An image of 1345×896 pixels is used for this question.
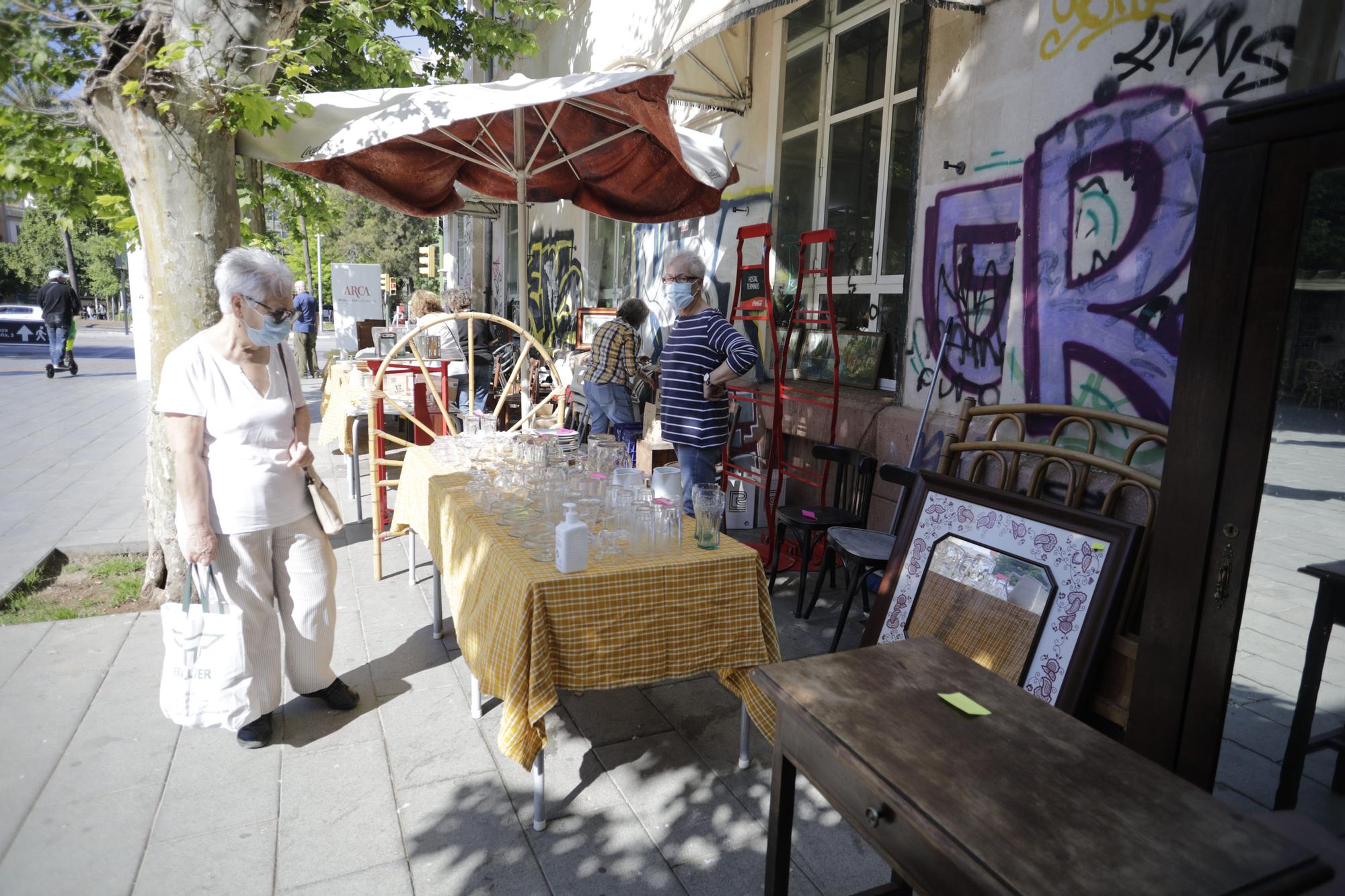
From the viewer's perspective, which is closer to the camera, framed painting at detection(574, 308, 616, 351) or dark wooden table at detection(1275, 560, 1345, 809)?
dark wooden table at detection(1275, 560, 1345, 809)

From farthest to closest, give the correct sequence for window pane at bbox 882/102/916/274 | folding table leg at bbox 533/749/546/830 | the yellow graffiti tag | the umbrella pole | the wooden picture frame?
1. the wooden picture frame
2. window pane at bbox 882/102/916/274
3. the umbrella pole
4. the yellow graffiti tag
5. folding table leg at bbox 533/749/546/830

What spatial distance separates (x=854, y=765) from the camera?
1492mm

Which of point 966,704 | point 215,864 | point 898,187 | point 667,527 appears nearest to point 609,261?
point 898,187

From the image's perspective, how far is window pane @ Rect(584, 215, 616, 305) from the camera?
10469 millimetres

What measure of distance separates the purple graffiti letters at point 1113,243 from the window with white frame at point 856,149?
114 cm

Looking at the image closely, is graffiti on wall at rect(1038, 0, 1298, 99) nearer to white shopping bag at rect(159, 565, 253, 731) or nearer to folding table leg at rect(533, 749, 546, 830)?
folding table leg at rect(533, 749, 546, 830)

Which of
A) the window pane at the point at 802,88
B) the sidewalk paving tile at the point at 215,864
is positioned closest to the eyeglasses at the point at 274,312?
the sidewalk paving tile at the point at 215,864

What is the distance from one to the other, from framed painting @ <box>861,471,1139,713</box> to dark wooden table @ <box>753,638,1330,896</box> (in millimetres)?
980

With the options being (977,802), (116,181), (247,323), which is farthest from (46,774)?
(116,181)

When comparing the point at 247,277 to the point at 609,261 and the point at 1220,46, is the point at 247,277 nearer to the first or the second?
the point at 1220,46

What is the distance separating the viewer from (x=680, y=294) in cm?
452

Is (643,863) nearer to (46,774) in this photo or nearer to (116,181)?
(46,774)

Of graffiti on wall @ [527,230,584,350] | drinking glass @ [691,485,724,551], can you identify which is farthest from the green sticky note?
graffiti on wall @ [527,230,584,350]

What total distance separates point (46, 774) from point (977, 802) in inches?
128
